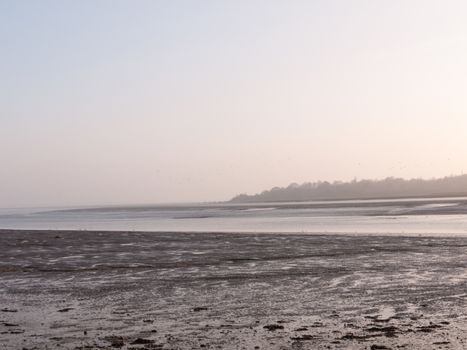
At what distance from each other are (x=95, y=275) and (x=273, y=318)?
34.8 feet

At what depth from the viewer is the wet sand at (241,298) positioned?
39.3ft

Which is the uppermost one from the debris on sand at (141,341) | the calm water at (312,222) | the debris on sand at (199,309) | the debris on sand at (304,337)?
the calm water at (312,222)

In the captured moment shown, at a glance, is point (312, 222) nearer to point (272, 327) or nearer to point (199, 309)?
point (199, 309)

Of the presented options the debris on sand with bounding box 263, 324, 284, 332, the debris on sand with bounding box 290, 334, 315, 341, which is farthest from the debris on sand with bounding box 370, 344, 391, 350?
the debris on sand with bounding box 263, 324, 284, 332

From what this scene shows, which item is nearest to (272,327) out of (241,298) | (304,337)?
(304,337)

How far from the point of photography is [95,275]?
23.0 meters

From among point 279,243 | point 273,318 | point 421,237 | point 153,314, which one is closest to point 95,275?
→ point 153,314

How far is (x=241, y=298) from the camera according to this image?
1675cm

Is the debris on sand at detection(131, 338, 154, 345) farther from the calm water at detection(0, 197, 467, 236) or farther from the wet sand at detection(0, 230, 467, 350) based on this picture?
the calm water at detection(0, 197, 467, 236)

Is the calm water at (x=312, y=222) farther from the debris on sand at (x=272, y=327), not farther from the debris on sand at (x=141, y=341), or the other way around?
the debris on sand at (x=141, y=341)

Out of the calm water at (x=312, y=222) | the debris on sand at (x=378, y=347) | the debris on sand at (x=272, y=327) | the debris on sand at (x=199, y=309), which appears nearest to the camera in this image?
the debris on sand at (x=378, y=347)

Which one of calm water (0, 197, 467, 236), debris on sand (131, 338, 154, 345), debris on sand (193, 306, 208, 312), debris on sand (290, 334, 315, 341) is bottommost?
debris on sand (290, 334, 315, 341)

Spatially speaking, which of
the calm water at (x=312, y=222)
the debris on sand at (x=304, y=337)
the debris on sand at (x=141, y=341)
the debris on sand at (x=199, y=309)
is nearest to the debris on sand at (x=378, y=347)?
the debris on sand at (x=304, y=337)

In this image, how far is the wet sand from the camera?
39.3ft
